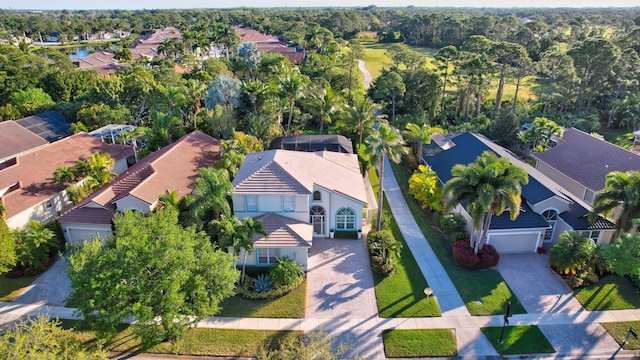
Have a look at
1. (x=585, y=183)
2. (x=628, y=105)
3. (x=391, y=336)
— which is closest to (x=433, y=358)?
(x=391, y=336)

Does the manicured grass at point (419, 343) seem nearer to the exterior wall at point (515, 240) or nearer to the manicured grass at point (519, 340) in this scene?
the manicured grass at point (519, 340)

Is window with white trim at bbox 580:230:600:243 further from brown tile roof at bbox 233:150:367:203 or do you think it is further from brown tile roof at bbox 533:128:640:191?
brown tile roof at bbox 233:150:367:203

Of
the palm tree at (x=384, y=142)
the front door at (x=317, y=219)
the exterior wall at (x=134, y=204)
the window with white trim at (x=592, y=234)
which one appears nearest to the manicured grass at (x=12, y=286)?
the exterior wall at (x=134, y=204)

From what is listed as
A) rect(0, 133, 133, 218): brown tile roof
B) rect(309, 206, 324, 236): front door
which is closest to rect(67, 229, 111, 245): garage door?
rect(0, 133, 133, 218): brown tile roof

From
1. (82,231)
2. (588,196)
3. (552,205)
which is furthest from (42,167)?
(588,196)

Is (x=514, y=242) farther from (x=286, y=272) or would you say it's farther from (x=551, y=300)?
(x=286, y=272)

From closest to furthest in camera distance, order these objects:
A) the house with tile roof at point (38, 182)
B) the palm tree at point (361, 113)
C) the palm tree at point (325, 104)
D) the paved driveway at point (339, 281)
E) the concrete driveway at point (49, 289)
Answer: the paved driveway at point (339, 281) < the concrete driveway at point (49, 289) < the house with tile roof at point (38, 182) < the palm tree at point (361, 113) < the palm tree at point (325, 104)
